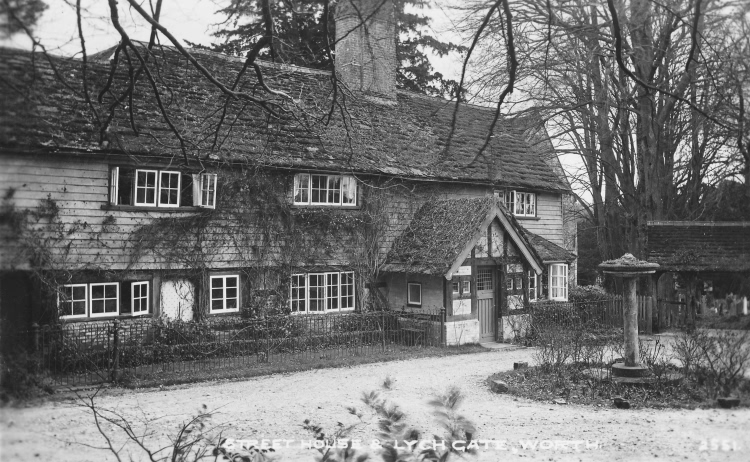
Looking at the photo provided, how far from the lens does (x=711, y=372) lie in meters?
10.0

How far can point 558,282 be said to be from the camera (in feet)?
74.7

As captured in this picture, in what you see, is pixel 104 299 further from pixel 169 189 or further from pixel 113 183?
pixel 169 189

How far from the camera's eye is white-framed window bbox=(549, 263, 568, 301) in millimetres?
22703

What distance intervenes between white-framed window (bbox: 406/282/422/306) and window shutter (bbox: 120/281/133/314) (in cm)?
765

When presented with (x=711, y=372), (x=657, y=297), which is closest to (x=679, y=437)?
(x=711, y=372)

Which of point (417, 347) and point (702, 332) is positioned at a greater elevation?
point (702, 332)

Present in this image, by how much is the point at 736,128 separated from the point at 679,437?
17.3 ft

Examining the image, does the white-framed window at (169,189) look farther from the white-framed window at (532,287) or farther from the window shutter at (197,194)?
the white-framed window at (532,287)

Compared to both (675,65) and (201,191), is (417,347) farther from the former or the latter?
(675,65)

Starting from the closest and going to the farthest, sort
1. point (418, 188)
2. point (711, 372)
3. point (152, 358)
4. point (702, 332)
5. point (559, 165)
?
point (711, 372) < point (702, 332) < point (152, 358) < point (418, 188) < point (559, 165)

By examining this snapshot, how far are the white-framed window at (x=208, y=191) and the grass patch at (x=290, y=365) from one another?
4243 millimetres

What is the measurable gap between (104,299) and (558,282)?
14.8 metres

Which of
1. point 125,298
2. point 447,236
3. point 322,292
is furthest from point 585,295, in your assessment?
point 125,298

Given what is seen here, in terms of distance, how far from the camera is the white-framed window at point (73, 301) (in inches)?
553
